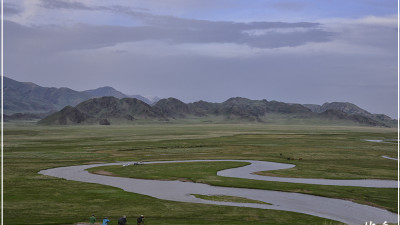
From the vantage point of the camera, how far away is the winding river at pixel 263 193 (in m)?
52.7

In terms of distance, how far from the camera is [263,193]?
66125 millimetres

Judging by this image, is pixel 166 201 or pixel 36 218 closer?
pixel 36 218

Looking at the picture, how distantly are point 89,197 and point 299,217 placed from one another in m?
28.3

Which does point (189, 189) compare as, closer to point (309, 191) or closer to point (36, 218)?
point (309, 191)

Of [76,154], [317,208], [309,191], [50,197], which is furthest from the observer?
[76,154]

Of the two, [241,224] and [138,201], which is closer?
[241,224]

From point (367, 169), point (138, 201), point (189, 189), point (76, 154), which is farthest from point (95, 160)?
point (367, 169)

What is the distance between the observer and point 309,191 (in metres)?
67.1

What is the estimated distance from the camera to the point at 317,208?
55.4 m

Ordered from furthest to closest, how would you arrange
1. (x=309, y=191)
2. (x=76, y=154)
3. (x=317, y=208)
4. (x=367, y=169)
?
(x=76, y=154) < (x=367, y=169) < (x=309, y=191) < (x=317, y=208)

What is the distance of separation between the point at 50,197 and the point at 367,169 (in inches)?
2553

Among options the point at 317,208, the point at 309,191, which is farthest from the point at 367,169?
the point at 317,208

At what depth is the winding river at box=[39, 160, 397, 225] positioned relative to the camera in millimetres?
52688

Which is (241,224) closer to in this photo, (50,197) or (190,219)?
(190,219)
